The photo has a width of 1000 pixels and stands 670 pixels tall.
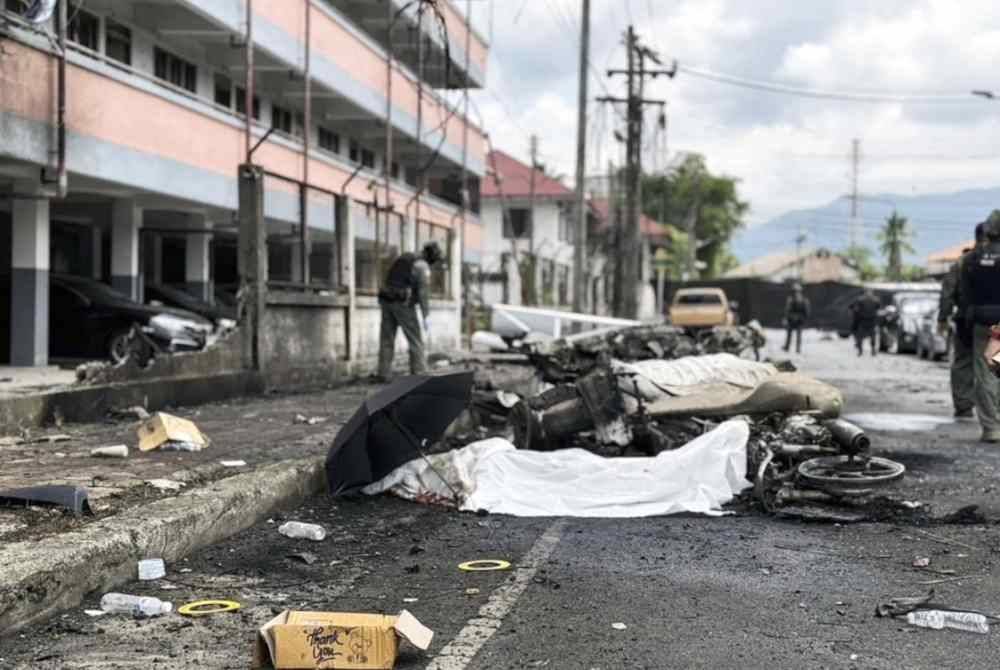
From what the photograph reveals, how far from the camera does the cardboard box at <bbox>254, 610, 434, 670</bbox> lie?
3.61m

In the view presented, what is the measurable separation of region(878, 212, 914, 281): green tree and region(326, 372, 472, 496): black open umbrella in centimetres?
10058

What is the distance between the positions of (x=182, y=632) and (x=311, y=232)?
11754 millimetres

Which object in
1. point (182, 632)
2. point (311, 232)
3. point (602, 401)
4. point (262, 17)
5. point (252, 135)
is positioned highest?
point (262, 17)

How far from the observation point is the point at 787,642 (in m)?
3.97

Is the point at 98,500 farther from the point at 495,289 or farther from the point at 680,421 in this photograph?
the point at 495,289

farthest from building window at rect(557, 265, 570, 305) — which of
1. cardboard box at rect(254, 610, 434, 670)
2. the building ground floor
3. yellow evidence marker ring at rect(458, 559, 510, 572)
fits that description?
cardboard box at rect(254, 610, 434, 670)

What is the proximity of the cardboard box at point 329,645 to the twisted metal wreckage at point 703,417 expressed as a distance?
3.60m

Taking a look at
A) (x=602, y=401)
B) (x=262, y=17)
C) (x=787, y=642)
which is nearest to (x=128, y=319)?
(x=262, y=17)

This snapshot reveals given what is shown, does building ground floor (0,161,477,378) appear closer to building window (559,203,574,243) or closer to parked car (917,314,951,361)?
parked car (917,314,951,361)

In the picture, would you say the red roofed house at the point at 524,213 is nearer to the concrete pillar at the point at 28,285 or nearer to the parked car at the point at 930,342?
the parked car at the point at 930,342

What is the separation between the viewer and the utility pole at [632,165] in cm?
3606

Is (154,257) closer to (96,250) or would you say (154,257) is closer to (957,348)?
(96,250)

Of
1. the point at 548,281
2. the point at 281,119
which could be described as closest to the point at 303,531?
the point at 281,119

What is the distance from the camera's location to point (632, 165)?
1420 inches
